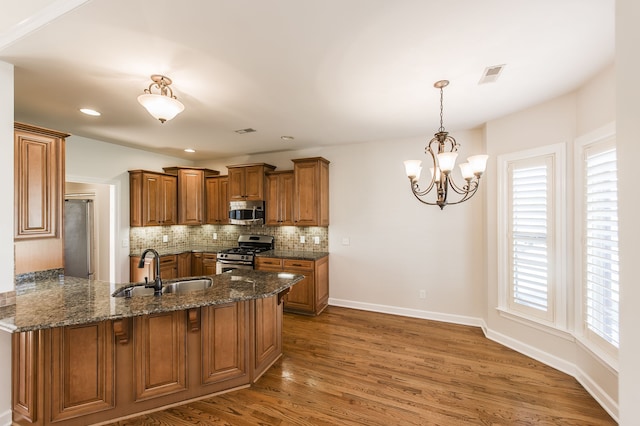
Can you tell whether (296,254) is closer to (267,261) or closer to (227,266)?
(267,261)

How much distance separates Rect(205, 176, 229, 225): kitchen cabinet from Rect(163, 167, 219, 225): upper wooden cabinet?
93 millimetres

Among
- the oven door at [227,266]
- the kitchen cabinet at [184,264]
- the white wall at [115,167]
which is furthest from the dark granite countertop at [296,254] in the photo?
the white wall at [115,167]

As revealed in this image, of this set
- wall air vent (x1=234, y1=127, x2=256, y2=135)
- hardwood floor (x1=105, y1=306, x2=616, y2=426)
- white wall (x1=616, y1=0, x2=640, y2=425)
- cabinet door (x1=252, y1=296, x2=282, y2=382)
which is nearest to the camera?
white wall (x1=616, y1=0, x2=640, y2=425)

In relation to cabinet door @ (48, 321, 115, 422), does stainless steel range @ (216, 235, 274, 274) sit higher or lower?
higher

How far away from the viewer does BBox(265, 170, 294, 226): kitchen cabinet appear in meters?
4.54

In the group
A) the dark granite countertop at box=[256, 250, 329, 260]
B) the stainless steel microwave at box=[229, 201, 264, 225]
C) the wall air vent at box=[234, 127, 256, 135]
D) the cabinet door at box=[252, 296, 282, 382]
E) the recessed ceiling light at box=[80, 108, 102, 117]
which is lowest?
the cabinet door at box=[252, 296, 282, 382]

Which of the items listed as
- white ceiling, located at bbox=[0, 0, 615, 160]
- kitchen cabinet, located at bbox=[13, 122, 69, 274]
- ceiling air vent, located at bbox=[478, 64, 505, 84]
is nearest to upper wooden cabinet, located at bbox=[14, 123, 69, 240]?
kitchen cabinet, located at bbox=[13, 122, 69, 274]

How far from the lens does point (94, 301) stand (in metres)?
1.95

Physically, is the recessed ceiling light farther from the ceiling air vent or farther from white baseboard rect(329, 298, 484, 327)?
white baseboard rect(329, 298, 484, 327)

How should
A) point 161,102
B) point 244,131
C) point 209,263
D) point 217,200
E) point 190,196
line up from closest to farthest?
point 161,102 < point 244,131 < point 209,263 < point 190,196 < point 217,200

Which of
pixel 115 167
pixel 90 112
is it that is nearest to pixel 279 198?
pixel 90 112

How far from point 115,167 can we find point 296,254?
3.38m

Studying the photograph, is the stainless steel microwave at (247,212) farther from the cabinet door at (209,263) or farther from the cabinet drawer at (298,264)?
the cabinet drawer at (298,264)

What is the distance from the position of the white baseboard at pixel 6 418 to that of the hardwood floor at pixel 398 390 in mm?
804
